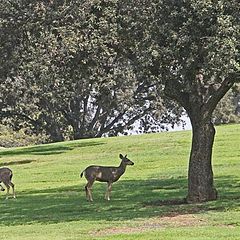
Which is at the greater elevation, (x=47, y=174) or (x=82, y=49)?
(x=82, y=49)

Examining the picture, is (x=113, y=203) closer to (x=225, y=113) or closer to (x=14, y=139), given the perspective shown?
(x=225, y=113)

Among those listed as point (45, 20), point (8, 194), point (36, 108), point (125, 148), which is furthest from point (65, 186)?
point (36, 108)

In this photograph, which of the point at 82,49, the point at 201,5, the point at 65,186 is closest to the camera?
the point at 201,5

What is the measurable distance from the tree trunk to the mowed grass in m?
0.63

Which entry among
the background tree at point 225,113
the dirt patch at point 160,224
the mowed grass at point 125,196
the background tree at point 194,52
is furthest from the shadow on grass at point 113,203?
the background tree at point 225,113

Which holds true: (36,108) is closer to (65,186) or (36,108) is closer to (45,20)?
(65,186)

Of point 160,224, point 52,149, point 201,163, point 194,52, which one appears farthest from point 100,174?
point 52,149

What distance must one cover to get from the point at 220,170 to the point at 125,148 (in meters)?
14.1

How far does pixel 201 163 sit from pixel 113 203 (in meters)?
3.45

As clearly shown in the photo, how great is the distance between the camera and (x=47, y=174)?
36688mm

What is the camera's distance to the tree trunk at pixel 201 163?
22319 mm

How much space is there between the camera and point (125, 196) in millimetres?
25844

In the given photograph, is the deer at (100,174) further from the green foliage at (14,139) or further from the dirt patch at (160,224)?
the green foliage at (14,139)

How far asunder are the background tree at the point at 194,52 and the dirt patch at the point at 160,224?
141 inches
